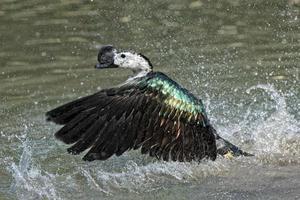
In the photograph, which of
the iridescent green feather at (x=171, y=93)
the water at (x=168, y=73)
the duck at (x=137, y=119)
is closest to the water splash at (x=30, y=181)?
the water at (x=168, y=73)

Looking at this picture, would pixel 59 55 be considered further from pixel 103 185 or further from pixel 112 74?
pixel 103 185

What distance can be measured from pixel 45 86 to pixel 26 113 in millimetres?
973

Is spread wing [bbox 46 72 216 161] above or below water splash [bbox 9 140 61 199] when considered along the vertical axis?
above

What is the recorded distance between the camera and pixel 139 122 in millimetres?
6852

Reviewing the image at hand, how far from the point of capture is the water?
783 cm

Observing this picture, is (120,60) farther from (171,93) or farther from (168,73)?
(168,73)

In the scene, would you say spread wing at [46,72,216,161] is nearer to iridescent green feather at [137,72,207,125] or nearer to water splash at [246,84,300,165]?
iridescent green feather at [137,72,207,125]

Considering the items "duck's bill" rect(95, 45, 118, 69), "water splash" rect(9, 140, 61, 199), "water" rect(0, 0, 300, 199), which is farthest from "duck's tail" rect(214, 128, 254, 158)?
"water splash" rect(9, 140, 61, 199)

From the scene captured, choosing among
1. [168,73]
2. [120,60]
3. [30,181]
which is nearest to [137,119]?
[120,60]

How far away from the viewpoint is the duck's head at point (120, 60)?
23.4 ft

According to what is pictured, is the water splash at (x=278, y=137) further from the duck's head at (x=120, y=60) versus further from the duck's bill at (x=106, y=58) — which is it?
the duck's bill at (x=106, y=58)

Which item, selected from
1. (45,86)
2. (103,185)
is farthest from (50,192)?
(45,86)

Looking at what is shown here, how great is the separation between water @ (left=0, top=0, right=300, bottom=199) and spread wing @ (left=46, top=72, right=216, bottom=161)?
56cm

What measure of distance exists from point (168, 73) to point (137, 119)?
4130mm
